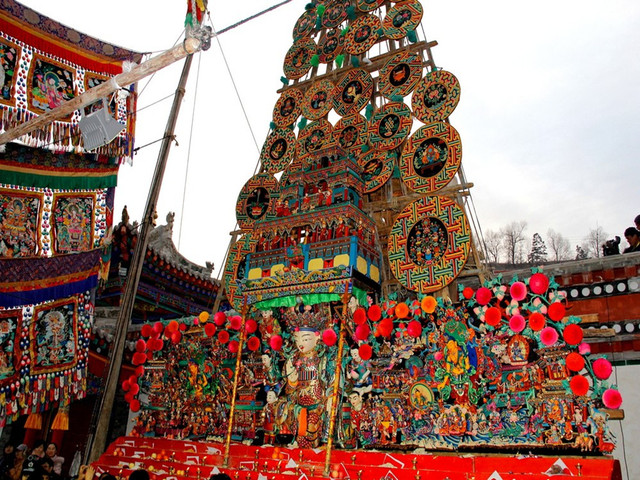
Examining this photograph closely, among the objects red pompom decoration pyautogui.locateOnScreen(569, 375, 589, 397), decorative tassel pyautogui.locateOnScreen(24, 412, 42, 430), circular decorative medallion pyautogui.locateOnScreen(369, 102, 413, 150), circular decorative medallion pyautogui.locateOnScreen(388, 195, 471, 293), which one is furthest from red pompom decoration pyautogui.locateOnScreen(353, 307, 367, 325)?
decorative tassel pyautogui.locateOnScreen(24, 412, 42, 430)

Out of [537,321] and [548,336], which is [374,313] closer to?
[537,321]

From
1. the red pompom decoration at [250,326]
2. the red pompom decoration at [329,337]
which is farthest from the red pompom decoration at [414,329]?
the red pompom decoration at [250,326]

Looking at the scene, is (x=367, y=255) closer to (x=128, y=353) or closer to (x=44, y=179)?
(x=44, y=179)

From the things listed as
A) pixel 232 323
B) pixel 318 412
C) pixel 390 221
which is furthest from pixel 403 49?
pixel 318 412

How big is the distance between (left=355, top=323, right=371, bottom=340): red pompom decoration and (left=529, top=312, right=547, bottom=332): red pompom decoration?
93.0 inches

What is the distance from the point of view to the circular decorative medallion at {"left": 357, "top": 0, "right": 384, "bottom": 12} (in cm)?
1145

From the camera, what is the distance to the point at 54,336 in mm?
9055

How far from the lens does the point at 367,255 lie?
856cm

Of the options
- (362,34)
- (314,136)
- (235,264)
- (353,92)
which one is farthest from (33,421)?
(362,34)

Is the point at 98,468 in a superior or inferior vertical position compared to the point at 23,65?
inferior

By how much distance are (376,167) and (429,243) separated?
87.8 inches

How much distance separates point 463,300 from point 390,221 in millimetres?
3242

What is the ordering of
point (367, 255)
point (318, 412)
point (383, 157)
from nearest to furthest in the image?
1. point (318, 412)
2. point (367, 255)
3. point (383, 157)

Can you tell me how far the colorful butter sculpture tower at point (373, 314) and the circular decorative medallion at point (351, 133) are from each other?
0.14ft
